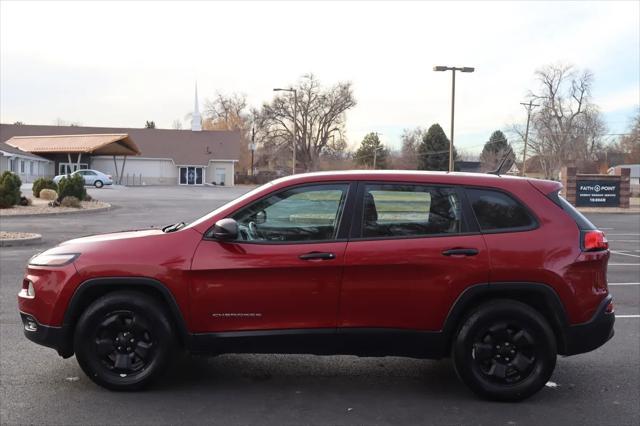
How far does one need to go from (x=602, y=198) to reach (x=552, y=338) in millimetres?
35354

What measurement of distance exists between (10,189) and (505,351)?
76.1 ft

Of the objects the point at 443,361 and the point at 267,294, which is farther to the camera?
the point at 443,361

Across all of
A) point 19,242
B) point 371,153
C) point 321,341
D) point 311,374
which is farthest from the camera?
point 371,153

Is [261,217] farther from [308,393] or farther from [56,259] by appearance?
[56,259]

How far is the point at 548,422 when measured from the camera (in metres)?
4.11

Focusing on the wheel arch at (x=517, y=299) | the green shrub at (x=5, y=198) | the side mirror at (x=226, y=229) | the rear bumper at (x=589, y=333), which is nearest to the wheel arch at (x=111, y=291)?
the side mirror at (x=226, y=229)

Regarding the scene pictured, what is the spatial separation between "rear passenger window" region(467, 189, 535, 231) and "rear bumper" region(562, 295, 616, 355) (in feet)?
2.76

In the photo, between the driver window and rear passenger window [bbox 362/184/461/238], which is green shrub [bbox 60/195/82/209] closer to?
the driver window

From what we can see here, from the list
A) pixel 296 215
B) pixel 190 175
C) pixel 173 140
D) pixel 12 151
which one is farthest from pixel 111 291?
pixel 173 140

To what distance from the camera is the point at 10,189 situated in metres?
23.2

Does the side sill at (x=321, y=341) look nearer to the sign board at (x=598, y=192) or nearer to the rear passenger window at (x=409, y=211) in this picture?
the rear passenger window at (x=409, y=211)

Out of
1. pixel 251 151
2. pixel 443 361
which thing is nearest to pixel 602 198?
pixel 443 361

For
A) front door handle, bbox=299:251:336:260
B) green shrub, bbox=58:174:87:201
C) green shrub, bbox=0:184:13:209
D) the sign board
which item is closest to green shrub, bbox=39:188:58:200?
green shrub, bbox=58:174:87:201

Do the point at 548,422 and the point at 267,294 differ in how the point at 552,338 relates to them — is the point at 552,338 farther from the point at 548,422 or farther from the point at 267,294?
the point at 267,294
